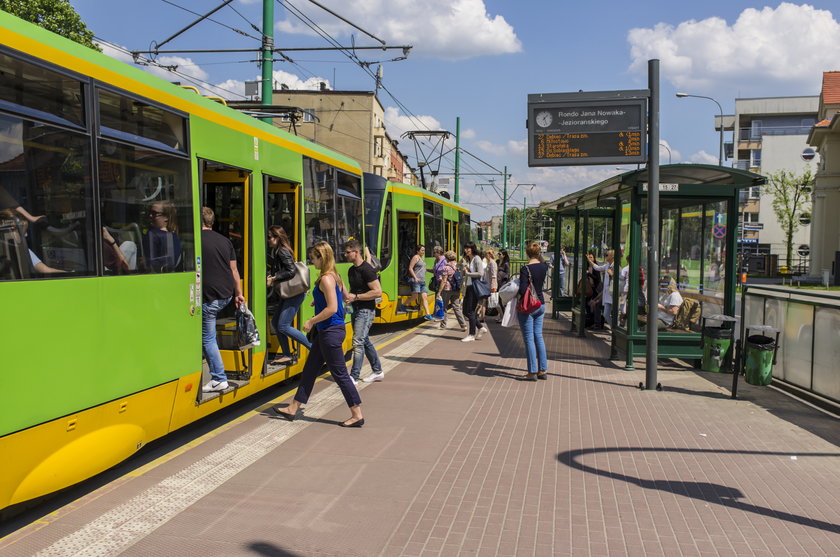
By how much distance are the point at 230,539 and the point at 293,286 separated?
12.7 ft

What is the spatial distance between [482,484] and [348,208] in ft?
20.3

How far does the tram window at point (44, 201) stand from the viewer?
4.02m

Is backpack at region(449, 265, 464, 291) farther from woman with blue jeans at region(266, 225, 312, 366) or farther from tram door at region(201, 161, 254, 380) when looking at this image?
tram door at region(201, 161, 254, 380)

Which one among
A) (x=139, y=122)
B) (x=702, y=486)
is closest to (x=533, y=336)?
(x=702, y=486)

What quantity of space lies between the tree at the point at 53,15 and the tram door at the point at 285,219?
19259 millimetres

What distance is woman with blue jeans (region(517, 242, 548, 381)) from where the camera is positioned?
9523mm

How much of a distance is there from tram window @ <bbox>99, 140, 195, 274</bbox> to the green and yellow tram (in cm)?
1

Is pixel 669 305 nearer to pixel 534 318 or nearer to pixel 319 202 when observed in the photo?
pixel 534 318

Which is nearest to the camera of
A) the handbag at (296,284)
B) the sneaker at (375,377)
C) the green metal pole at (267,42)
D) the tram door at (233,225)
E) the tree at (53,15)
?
the tram door at (233,225)

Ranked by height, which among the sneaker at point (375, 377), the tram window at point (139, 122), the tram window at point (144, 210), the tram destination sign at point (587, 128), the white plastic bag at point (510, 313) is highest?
the tram destination sign at point (587, 128)

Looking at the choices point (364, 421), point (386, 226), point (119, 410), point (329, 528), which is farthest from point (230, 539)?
point (386, 226)

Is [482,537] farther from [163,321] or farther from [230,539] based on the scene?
[163,321]

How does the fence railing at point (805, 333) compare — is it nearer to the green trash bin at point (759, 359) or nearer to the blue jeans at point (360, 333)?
the green trash bin at point (759, 359)

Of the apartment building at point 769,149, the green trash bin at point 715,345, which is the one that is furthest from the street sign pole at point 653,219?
the apartment building at point 769,149
